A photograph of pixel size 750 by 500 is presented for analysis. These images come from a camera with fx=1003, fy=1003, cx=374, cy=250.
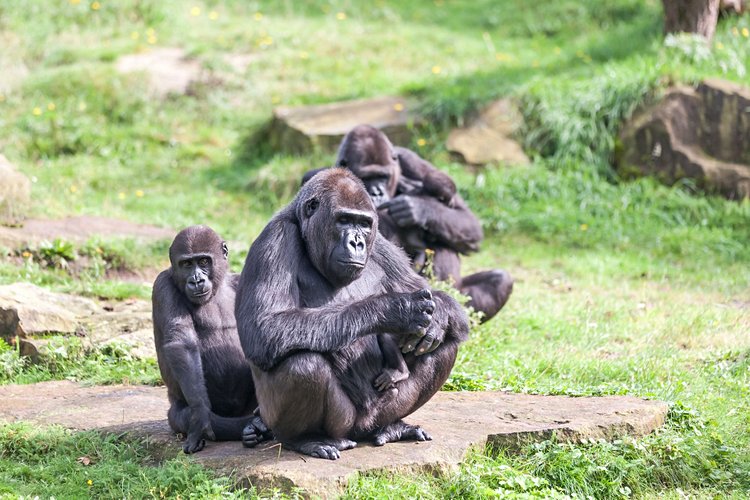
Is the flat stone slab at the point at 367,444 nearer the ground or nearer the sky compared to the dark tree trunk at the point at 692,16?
nearer the ground

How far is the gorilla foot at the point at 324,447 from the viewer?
5.08 metres

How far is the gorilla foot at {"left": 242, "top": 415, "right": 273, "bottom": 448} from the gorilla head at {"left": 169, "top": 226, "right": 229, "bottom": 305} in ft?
2.98

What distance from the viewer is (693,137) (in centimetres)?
1205

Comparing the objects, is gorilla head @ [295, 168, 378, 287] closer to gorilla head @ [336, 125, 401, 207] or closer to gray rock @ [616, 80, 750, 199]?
gorilla head @ [336, 125, 401, 207]

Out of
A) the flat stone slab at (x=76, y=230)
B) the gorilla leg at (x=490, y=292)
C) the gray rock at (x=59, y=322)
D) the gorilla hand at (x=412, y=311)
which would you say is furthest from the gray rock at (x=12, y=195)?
the gorilla hand at (x=412, y=311)

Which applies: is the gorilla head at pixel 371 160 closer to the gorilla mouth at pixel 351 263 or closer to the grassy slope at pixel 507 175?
the grassy slope at pixel 507 175

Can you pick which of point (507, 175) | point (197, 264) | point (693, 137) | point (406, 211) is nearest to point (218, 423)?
point (197, 264)

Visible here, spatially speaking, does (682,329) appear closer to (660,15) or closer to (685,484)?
(685,484)

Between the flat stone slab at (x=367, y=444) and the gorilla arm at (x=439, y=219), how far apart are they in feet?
7.47

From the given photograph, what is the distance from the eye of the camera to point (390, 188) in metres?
8.65

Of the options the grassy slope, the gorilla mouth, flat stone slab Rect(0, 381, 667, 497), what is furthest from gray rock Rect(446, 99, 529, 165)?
the gorilla mouth

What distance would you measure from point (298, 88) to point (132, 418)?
9.17 m

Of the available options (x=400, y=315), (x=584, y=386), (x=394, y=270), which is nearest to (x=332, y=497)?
(x=400, y=315)

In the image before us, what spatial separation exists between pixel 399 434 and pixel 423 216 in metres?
3.42
